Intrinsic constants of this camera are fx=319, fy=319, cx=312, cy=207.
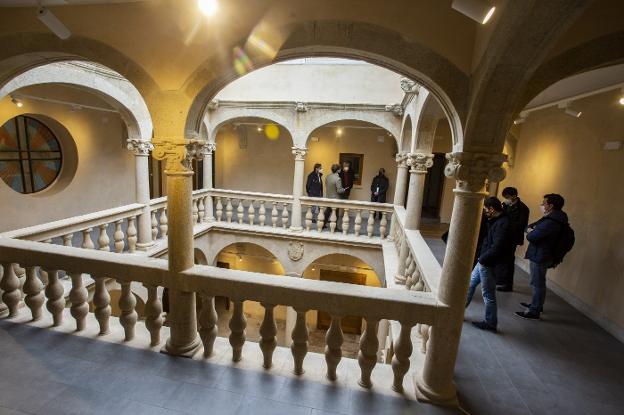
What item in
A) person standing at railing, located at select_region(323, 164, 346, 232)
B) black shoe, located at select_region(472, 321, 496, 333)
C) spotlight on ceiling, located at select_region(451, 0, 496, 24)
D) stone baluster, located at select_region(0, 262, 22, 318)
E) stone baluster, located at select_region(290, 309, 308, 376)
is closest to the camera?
spotlight on ceiling, located at select_region(451, 0, 496, 24)

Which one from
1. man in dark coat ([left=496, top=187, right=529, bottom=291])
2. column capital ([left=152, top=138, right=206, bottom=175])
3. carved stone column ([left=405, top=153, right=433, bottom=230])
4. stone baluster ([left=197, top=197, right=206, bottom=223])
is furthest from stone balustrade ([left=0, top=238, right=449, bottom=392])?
stone baluster ([left=197, top=197, right=206, bottom=223])

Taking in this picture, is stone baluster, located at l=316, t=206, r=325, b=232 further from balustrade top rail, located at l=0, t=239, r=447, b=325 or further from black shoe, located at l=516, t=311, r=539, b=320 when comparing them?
balustrade top rail, located at l=0, t=239, r=447, b=325

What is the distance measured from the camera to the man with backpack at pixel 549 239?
4043mm

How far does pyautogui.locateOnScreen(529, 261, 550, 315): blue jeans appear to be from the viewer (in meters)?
4.18

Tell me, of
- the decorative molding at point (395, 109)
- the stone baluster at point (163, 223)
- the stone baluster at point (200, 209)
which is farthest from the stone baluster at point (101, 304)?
the decorative molding at point (395, 109)

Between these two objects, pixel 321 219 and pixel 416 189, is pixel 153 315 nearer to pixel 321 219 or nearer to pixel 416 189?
pixel 416 189

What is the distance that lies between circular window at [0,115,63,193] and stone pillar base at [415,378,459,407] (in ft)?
29.6

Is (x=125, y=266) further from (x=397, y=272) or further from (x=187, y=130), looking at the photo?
(x=397, y=272)

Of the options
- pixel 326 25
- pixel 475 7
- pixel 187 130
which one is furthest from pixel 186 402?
pixel 475 7

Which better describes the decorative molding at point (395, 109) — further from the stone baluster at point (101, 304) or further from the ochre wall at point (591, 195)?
the stone baluster at point (101, 304)

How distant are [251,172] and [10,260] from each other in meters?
10.00

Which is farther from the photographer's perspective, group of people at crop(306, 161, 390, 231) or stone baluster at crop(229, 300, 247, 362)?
group of people at crop(306, 161, 390, 231)

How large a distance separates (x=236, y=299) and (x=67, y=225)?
3972mm

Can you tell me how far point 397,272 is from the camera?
19.0 ft
